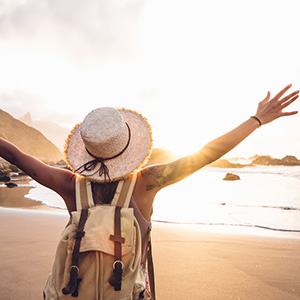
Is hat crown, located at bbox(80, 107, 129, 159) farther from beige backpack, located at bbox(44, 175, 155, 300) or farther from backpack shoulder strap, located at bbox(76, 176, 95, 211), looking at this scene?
beige backpack, located at bbox(44, 175, 155, 300)

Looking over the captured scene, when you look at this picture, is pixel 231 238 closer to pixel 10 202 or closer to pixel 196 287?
pixel 196 287

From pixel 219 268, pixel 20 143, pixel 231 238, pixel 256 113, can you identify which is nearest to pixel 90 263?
pixel 256 113

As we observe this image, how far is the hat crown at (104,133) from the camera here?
156 centimetres

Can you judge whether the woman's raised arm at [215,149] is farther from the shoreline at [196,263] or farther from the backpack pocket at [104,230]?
the shoreline at [196,263]

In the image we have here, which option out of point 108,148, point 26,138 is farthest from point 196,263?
point 26,138

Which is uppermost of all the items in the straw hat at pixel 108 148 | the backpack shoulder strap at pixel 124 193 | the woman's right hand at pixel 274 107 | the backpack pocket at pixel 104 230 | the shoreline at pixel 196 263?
the woman's right hand at pixel 274 107

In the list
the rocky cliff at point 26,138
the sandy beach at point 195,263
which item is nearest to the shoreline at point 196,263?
the sandy beach at point 195,263

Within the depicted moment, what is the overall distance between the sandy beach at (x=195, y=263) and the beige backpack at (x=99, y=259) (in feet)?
5.89

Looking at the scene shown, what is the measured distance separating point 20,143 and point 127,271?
5754 inches

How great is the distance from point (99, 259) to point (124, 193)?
1.28 ft

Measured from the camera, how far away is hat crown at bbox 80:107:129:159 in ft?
5.13

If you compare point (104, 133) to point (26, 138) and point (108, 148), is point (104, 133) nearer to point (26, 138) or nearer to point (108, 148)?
point (108, 148)

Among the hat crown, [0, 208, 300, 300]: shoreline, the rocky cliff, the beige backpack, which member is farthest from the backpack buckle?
the rocky cliff

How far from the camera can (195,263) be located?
3713 mm
